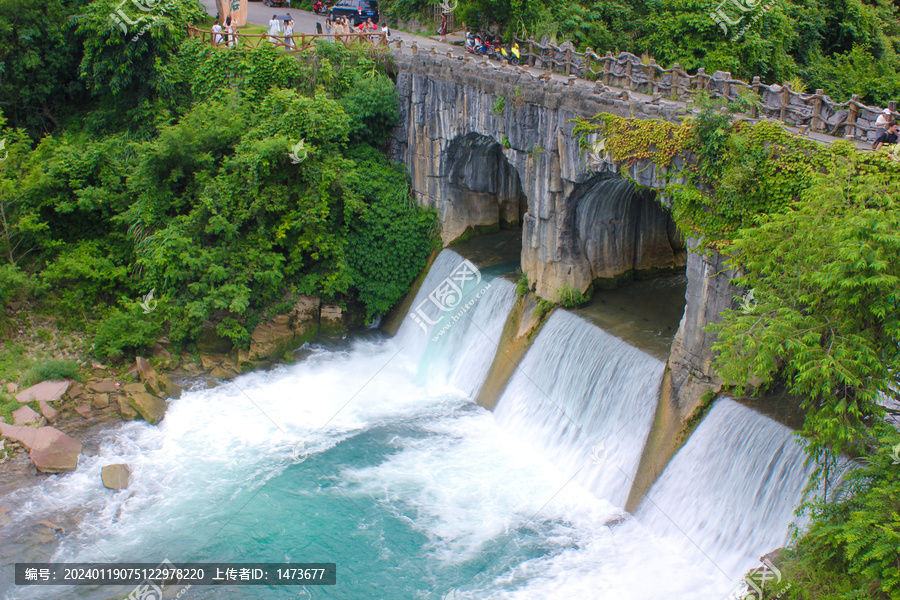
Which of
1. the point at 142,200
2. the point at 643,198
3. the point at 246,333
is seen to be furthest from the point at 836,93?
the point at 142,200

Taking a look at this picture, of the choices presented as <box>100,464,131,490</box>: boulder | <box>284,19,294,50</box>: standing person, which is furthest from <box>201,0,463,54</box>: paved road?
<box>100,464,131,490</box>: boulder

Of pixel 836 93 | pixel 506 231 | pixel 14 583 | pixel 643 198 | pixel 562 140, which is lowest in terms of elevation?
pixel 14 583

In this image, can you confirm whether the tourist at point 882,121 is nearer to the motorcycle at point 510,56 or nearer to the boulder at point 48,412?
the motorcycle at point 510,56

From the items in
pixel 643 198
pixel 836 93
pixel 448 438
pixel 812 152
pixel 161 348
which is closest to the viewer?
pixel 812 152

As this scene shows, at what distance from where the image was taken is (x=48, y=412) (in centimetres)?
1830

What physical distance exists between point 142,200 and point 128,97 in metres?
5.75

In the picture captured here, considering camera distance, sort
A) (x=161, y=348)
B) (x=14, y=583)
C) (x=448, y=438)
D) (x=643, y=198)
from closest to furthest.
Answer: (x=14, y=583)
(x=448, y=438)
(x=643, y=198)
(x=161, y=348)

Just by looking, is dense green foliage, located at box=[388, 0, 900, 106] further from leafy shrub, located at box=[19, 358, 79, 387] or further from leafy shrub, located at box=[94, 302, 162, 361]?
leafy shrub, located at box=[19, 358, 79, 387]

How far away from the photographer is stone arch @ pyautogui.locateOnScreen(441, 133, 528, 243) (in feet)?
76.1

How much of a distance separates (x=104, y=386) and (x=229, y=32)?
13202 mm

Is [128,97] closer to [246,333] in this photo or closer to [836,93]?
[246,333]

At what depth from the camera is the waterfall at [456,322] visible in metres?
20.3

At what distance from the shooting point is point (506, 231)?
82.0 ft

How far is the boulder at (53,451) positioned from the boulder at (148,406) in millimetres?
1737
